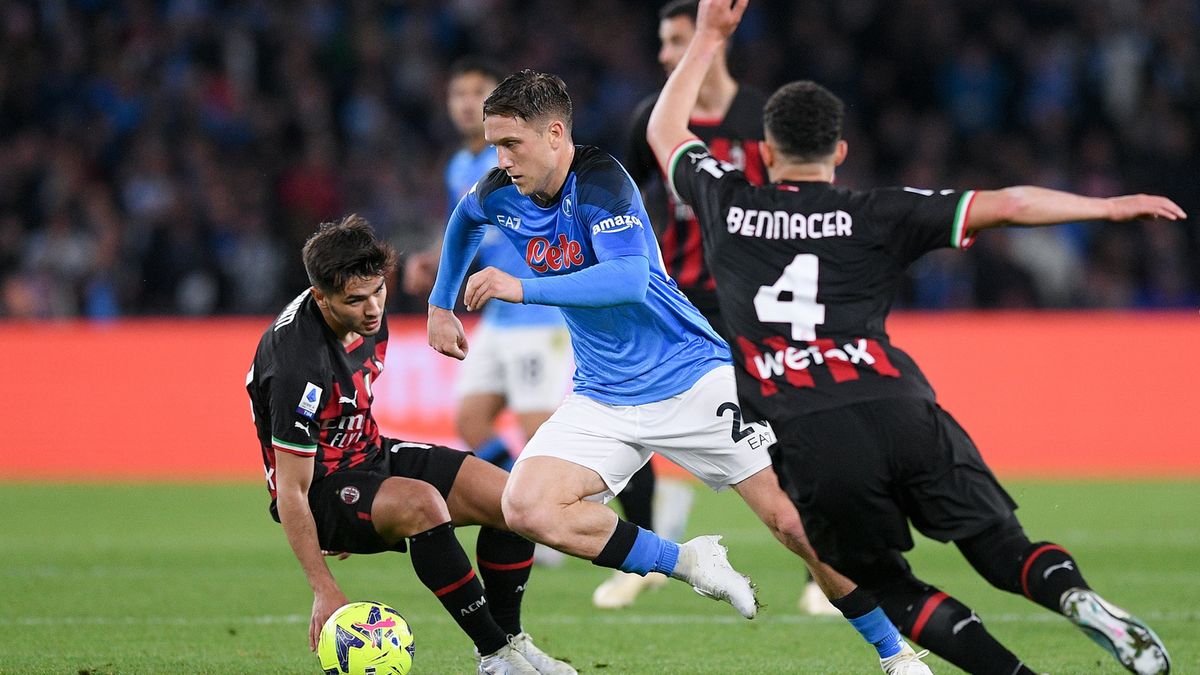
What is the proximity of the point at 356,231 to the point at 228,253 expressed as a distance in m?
9.83

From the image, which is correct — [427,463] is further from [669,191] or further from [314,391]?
[669,191]

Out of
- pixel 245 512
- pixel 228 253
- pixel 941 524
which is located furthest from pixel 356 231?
pixel 228 253

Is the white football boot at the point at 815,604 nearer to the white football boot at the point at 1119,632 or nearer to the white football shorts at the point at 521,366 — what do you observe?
the white football shorts at the point at 521,366

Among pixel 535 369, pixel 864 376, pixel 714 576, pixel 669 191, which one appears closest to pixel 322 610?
pixel 714 576

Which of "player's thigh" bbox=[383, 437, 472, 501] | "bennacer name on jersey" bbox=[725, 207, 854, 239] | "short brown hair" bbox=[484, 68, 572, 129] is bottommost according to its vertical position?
"player's thigh" bbox=[383, 437, 472, 501]

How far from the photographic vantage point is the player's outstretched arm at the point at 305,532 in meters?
4.76

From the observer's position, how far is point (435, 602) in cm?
702

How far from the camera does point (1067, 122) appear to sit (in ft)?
52.6

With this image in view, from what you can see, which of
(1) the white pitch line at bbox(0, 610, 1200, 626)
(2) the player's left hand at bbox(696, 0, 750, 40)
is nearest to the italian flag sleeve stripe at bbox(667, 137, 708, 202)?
(2) the player's left hand at bbox(696, 0, 750, 40)

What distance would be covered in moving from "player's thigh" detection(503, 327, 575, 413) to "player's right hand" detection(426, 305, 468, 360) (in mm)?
2907

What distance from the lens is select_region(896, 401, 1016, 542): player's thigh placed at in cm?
409

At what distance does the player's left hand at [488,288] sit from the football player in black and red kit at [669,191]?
238 centimetres

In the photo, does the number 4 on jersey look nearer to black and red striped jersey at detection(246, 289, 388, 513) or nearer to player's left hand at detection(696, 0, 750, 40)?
player's left hand at detection(696, 0, 750, 40)

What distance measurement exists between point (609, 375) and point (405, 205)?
34.2 ft
